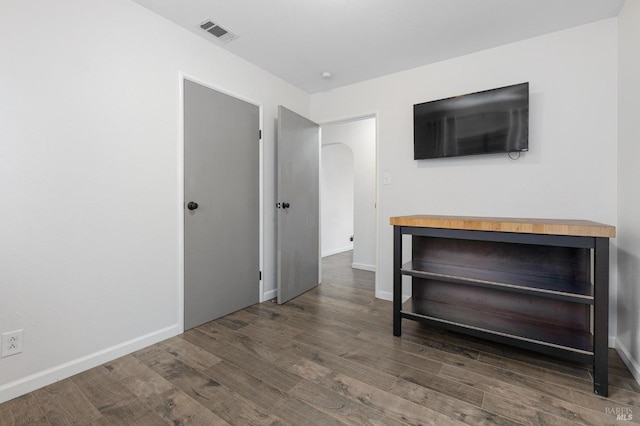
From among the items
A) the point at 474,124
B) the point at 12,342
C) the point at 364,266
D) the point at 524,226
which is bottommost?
the point at 364,266

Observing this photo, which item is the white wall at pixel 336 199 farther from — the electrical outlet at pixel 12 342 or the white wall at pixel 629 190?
the electrical outlet at pixel 12 342

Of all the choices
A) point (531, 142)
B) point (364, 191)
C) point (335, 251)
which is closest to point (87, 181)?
point (531, 142)

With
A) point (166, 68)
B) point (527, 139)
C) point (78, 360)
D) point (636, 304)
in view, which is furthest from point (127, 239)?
point (636, 304)

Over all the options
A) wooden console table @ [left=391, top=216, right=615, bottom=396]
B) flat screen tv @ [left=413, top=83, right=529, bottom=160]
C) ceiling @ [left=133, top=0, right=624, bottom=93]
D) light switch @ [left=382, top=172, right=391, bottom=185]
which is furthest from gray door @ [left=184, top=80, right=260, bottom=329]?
flat screen tv @ [left=413, top=83, right=529, bottom=160]

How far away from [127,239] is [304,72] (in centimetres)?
226

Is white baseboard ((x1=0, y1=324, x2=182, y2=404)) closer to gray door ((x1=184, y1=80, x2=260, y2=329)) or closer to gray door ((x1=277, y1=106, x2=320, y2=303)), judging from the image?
gray door ((x1=184, y1=80, x2=260, y2=329))

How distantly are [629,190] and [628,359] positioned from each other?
1.05m

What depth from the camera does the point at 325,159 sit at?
5.74m

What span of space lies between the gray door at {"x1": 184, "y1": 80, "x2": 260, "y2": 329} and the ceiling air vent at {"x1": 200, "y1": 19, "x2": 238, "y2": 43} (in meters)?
0.43

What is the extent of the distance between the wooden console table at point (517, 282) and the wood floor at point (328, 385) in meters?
0.18

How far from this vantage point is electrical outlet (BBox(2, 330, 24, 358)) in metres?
1.49

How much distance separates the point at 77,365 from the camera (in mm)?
1724

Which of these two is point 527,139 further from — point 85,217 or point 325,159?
point 325,159

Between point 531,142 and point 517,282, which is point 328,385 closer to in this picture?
point 517,282
